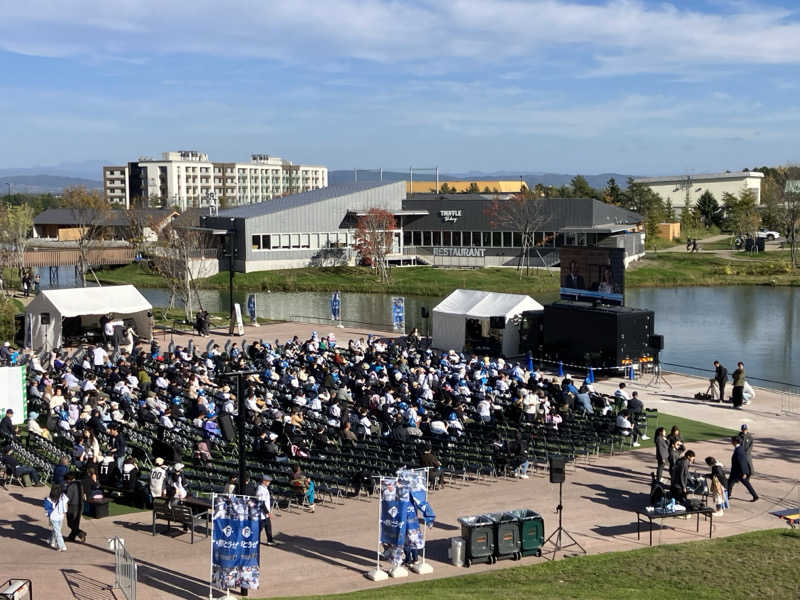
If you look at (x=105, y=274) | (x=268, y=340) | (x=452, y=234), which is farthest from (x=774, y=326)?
(x=105, y=274)

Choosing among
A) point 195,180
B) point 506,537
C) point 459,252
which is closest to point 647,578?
point 506,537

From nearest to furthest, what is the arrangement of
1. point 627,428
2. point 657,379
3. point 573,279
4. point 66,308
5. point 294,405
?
point 627,428 < point 294,405 < point 657,379 < point 66,308 < point 573,279

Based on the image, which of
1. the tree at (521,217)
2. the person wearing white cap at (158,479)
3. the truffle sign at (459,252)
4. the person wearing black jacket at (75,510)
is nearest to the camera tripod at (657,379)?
the person wearing white cap at (158,479)

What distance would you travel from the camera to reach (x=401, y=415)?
1958 centimetres

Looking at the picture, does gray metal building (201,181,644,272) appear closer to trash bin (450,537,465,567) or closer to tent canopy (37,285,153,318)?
tent canopy (37,285,153,318)

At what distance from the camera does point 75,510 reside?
13.8 metres

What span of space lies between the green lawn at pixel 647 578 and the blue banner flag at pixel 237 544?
84 centimetres

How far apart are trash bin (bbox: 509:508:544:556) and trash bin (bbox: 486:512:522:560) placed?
79 mm

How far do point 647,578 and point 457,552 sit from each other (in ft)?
8.56

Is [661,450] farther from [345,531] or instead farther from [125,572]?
[125,572]

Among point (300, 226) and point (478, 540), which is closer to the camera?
point (478, 540)

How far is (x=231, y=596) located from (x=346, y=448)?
6.58 metres

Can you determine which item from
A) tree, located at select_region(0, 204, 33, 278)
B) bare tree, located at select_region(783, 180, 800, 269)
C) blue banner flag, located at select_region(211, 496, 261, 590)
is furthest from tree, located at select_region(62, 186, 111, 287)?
bare tree, located at select_region(783, 180, 800, 269)

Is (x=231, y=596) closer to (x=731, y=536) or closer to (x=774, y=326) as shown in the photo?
(x=731, y=536)
